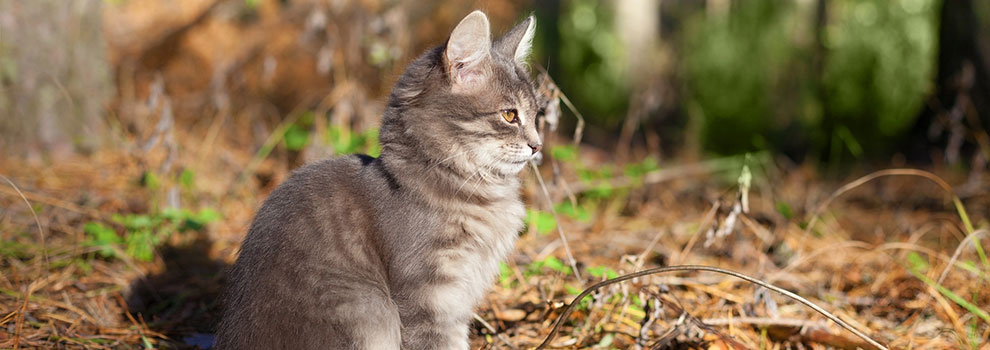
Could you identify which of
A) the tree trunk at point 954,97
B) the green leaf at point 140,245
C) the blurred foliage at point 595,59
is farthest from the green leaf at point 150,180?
the blurred foliage at point 595,59

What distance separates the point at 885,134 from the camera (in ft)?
20.9

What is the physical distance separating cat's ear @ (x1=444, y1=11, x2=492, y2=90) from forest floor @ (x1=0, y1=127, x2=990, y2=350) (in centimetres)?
74

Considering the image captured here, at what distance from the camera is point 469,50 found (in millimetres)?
2188

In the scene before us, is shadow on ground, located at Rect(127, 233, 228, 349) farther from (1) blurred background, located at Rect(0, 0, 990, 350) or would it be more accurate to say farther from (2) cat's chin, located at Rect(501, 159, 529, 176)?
(2) cat's chin, located at Rect(501, 159, 529, 176)

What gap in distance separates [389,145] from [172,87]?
5.89 meters

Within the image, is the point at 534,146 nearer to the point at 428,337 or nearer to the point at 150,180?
the point at 428,337

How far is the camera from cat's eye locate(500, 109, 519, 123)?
2.32 m

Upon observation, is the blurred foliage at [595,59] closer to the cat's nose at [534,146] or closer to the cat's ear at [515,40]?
the cat's ear at [515,40]

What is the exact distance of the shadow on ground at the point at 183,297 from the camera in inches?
105

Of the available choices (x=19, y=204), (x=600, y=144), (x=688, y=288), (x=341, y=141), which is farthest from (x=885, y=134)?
(x=19, y=204)

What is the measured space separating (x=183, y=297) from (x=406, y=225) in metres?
1.37

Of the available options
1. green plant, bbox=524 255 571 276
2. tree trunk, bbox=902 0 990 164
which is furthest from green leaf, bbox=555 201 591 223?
tree trunk, bbox=902 0 990 164

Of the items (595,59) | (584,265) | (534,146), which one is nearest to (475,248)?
(534,146)

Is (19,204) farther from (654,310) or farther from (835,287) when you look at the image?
Result: (835,287)
